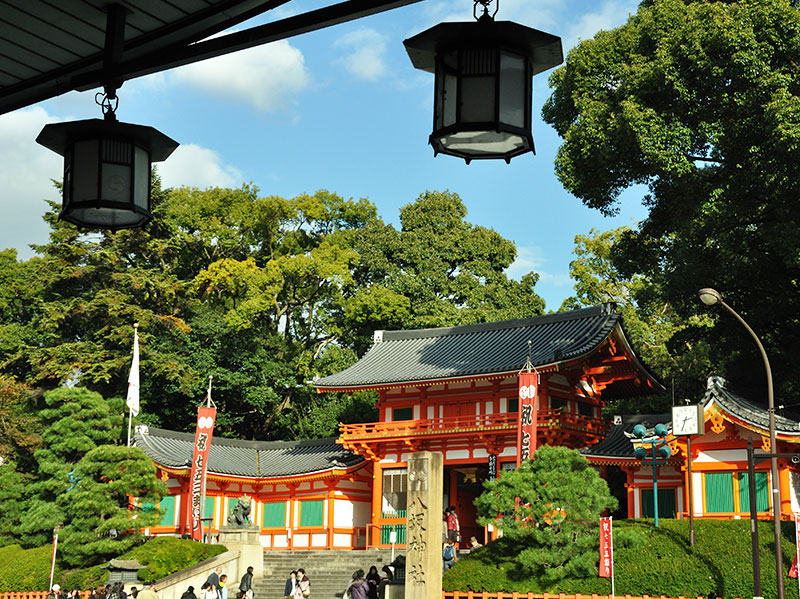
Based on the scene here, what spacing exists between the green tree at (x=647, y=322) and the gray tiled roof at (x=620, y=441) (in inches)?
78.2

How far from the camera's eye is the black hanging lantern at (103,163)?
4754 millimetres

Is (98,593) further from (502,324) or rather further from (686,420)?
(502,324)

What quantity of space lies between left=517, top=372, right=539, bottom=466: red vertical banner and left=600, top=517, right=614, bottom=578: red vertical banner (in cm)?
833

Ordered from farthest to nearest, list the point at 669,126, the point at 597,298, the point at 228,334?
the point at 597,298 → the point at 228,334 → the point at 669,126

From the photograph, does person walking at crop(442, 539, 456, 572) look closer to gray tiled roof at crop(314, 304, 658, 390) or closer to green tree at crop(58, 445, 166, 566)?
gray tiled roof at crop(314, 304, 658, 390)

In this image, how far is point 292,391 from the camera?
45500 millimetres

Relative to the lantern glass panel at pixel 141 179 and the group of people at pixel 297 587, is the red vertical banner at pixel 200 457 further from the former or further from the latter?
the lantern glass panel at pixel 141 179

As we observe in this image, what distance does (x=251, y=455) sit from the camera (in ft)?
130

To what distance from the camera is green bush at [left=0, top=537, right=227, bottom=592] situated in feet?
87.8

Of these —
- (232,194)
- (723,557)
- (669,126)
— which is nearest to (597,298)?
(232,194)

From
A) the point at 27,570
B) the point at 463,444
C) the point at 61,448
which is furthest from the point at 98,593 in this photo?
the point at 463,444

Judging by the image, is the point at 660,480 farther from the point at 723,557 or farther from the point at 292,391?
the point at 292,391

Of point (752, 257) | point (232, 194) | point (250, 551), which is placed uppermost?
point (232, 194)

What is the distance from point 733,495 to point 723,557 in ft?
23.3
